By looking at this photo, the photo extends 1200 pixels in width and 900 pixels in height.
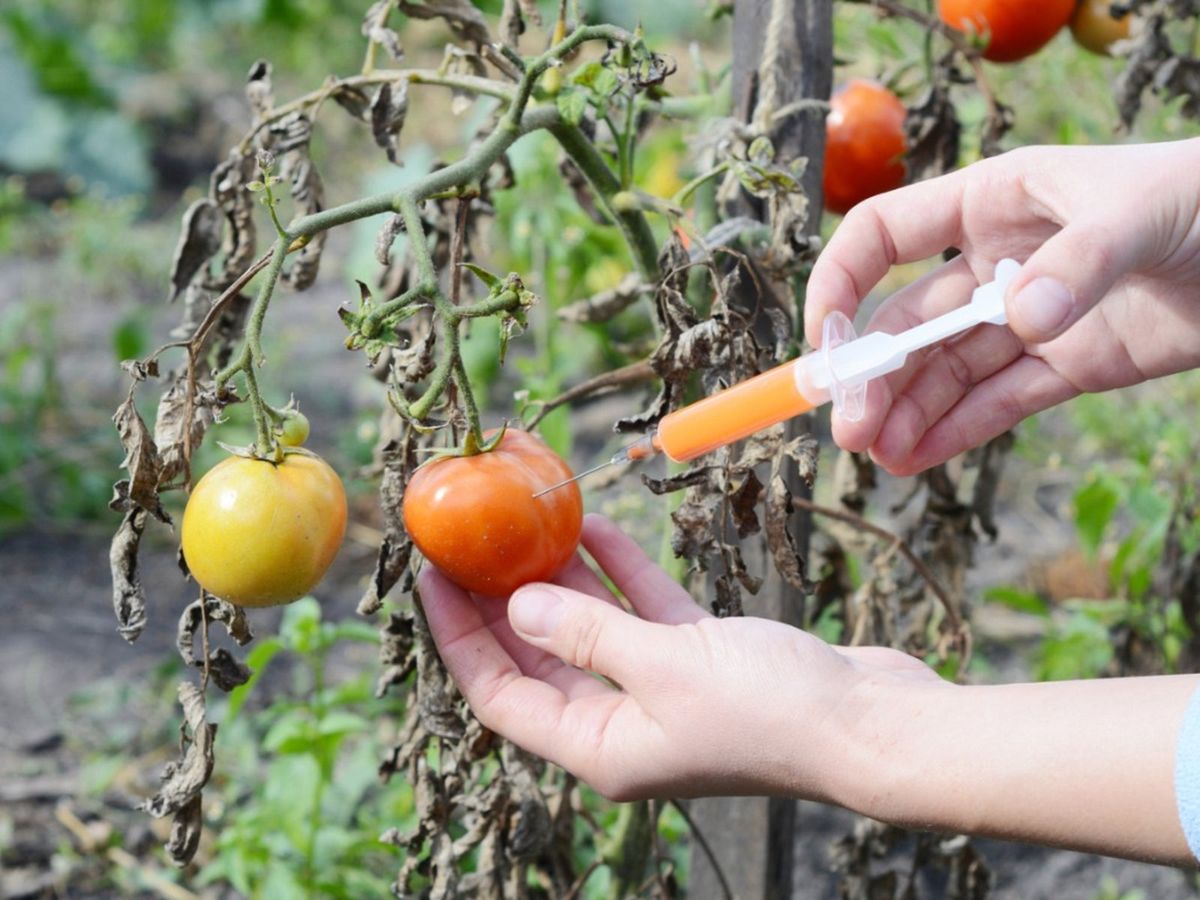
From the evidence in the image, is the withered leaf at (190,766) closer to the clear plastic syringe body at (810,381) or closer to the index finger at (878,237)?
the clear plastic syringe body at (810,381)

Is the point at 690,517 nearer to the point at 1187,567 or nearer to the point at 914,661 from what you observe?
the point at 914,661

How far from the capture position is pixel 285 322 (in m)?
4.03

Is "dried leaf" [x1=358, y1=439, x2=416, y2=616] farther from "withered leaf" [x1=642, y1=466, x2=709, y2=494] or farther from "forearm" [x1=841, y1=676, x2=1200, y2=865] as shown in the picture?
"forearm" [x1=841, y1=676, x2=1200, y2=865]

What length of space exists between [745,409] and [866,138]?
70cm

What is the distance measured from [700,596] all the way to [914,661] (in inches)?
15.3

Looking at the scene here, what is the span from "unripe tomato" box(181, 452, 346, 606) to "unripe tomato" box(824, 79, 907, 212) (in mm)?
879

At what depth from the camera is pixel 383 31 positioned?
3.94 feet

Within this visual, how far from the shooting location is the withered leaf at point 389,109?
121cm

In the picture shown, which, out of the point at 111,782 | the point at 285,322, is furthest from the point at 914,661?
the point at 285,322

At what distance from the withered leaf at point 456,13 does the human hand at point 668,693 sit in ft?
1.71

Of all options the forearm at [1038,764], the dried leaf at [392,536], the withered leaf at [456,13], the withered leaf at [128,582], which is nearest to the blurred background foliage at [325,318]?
the dried leaf at [392,536]

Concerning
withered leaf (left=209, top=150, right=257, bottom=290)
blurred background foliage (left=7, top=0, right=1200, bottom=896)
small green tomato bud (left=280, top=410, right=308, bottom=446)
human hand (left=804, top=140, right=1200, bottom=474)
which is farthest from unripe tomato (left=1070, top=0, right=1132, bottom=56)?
small green tomato bud (left=280, top=410, right=308, bottom=446)

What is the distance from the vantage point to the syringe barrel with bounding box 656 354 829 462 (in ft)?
3.32

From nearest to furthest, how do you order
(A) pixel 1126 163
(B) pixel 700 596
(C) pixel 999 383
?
(A) pixel 1126 163 → (C) pixel 999 383 → (B) pixel 700 596
